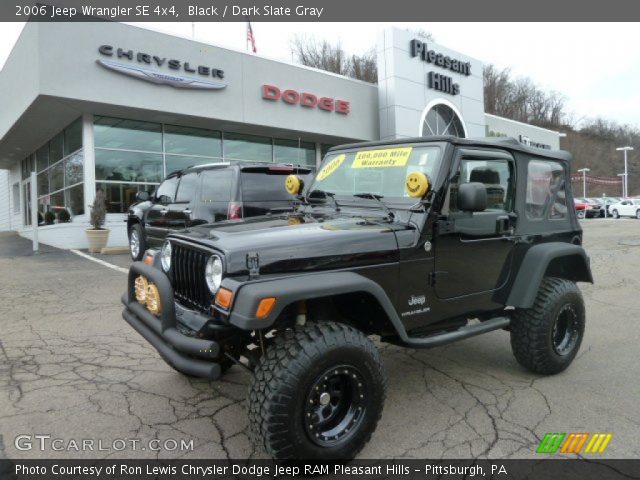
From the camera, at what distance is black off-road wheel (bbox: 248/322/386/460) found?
8.01ft

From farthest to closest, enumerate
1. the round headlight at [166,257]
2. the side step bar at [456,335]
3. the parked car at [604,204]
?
the parked car at [604,204]
the round headlight at [166,257]
the side step bar at [456,335]

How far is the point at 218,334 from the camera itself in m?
2.78

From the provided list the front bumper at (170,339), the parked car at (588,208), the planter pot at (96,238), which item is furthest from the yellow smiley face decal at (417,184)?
the parked car at (588,208)

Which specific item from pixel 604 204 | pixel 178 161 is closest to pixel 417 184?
pixel 178 161

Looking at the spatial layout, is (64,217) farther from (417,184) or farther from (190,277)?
(417,184)

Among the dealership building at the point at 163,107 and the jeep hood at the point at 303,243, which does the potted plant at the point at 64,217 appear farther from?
the jeep hood at the point at 303,243

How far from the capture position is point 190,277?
305 centimetres

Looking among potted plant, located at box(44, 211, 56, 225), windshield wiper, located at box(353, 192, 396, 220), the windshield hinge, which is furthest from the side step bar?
potted plant, located at box(44, 211, 56, 225)

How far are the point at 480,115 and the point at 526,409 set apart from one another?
21.4m

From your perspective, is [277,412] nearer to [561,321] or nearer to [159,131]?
[561,321]

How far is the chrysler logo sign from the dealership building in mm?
30

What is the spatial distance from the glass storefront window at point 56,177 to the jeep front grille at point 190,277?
1547 centimetres

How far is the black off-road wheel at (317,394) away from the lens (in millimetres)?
2441

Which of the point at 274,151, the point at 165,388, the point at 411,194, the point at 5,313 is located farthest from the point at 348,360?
the point at 274,151
